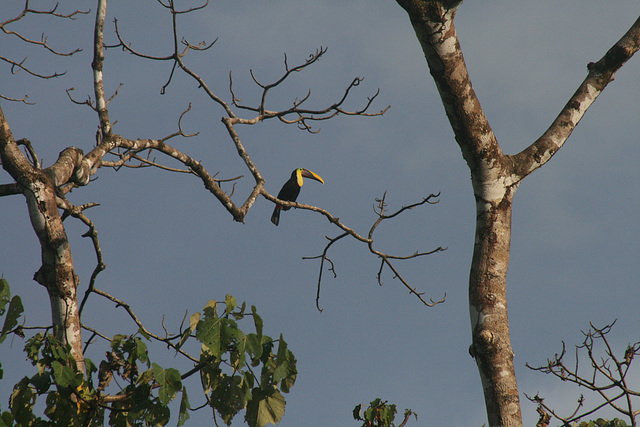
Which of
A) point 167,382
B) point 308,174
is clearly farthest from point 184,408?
point 308,174

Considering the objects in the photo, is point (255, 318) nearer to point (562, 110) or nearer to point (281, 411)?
point (281, 411)

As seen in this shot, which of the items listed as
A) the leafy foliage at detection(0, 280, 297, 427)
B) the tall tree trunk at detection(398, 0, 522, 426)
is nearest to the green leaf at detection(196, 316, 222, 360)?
the leafy foliage at detection(0, 280, 297, 427)

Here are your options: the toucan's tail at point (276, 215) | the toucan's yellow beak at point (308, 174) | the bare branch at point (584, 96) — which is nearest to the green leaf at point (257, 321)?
the bare branch at point (584, 96)

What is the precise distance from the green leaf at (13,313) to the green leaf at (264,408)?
141 centimetres

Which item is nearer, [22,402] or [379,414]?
[22,402]

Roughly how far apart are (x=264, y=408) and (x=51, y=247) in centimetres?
162

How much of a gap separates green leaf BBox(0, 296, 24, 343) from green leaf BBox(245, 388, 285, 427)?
141cm

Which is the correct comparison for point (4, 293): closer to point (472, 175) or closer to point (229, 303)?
point (229, 303)

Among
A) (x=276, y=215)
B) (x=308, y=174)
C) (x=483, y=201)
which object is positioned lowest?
(x=483, y=201)

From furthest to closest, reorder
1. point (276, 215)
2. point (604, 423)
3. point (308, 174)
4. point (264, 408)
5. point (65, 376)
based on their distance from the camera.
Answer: point (308, 174) < point (276, 215) < point (604, 423) < point (264, 408) < point (65, 376)

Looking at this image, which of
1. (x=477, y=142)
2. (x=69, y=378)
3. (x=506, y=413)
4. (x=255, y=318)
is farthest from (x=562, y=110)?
(x=69, y=378)

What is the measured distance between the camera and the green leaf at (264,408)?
3686mm

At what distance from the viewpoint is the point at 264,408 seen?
370 centimetres

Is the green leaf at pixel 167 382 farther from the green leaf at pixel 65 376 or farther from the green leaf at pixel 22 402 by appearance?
the green leaf at pixel 22 402
